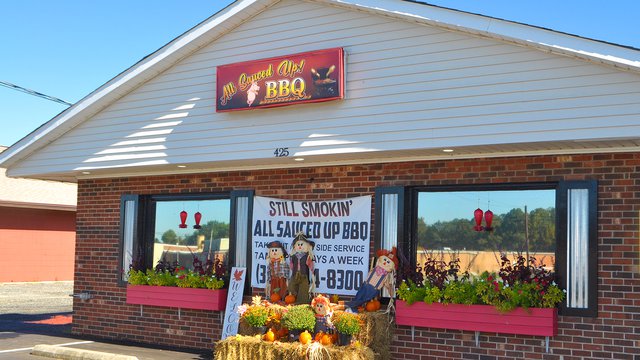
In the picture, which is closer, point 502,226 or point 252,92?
point 502,226

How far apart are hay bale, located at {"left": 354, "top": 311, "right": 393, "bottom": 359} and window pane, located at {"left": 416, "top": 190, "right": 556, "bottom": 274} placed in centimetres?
110

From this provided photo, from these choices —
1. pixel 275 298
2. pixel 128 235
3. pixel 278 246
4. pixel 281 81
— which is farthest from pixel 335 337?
pixel 128 235

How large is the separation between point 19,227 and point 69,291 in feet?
12.8

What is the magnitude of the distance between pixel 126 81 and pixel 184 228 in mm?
2827

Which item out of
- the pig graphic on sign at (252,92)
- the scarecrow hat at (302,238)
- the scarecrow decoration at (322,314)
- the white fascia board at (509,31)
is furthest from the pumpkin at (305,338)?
the white fascia board at (509,31)

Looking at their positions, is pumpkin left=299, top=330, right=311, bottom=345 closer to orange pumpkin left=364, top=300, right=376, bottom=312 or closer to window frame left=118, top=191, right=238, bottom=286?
orange pumpkin left=364, top=300, right=376, bottom=312

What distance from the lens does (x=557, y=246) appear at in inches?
362

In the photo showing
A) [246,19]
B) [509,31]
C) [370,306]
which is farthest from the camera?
[246,19]

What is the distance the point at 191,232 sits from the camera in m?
13.0

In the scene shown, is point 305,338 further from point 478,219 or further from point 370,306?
point 478,219

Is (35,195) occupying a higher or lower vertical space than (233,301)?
higher

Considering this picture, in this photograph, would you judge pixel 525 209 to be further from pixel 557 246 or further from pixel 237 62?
pixel 237 62

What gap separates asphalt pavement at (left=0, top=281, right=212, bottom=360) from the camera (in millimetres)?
11797

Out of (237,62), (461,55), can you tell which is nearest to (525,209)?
(461,55)
